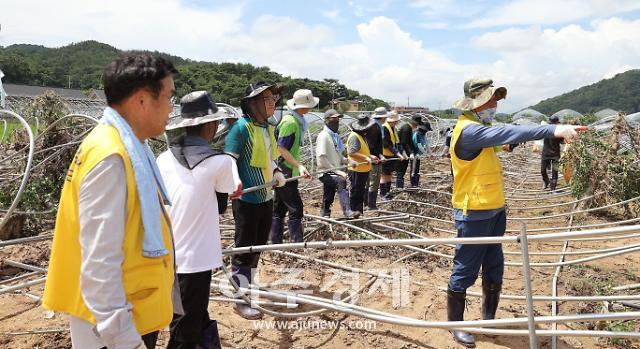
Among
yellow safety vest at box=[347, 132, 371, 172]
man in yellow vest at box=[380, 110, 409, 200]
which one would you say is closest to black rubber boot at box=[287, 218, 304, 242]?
yellow safety vest at box=[347, 132, 371, 172]

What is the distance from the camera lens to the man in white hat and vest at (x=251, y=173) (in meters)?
3.16

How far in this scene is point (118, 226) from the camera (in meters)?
1.24

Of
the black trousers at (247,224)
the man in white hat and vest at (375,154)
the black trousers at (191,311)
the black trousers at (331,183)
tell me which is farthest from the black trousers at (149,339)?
the man in white hat and vest at (375,154)

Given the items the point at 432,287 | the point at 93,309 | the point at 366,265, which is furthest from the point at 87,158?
the point at 366,265

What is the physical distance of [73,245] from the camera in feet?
4.21

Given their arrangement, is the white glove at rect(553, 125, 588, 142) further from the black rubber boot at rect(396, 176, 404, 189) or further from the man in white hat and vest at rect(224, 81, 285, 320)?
the black rubber boot at rect(396, 176, 404, 189)

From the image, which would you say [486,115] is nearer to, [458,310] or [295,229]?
[458,310]

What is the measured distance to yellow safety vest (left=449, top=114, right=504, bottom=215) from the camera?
2729mm

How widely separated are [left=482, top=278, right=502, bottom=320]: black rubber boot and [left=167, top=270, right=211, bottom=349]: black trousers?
1.82 m

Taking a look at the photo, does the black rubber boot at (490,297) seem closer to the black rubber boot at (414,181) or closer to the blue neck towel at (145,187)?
the blue neck towel at (145,187)

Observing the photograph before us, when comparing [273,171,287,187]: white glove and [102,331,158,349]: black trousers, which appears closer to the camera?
[102,331,158,349]: black trousers

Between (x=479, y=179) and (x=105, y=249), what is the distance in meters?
2.18

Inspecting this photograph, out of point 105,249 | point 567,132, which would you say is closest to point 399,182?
point 567,132

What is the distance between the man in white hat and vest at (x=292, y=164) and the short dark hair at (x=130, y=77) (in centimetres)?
273
